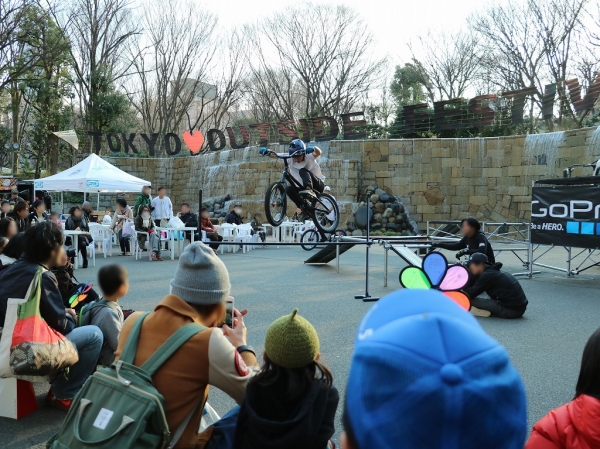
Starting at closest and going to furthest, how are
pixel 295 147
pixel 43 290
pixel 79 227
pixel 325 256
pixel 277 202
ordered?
pixel 43 290 < pixel 295 147 < pixel 277 202 < pixel 79 227 < pixel 325 256

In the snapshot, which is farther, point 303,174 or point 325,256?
point 325,256

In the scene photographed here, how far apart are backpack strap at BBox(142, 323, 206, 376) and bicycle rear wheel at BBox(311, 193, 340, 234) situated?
636 centimetres

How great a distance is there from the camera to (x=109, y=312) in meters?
4.45

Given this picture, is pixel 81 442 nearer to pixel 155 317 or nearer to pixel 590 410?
pixel 155 317

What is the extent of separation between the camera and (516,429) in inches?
41.1

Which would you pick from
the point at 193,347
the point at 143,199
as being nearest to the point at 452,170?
the point at 143,199

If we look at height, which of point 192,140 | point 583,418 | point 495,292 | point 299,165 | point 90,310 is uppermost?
point 192,140

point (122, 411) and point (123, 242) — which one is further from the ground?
point (122, 411)

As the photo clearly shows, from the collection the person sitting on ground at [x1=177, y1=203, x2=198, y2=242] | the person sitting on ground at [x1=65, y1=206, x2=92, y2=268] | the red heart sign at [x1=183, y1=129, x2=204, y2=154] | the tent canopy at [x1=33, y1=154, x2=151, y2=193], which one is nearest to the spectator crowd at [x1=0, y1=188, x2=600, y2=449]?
the person sitting on ground at [x1=65, y1=206, x2=92, y2=268]

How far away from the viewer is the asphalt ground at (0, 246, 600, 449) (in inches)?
184

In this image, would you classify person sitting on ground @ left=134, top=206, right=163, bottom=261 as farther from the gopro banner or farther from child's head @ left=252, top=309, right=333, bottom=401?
child's head @ left=252, top=309, right=333, bottom=401

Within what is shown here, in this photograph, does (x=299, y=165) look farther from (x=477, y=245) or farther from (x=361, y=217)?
(x=361, y=217)

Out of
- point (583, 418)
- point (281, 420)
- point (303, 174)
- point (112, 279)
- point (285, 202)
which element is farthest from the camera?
point (285, 202)

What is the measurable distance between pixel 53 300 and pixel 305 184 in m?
5.04
